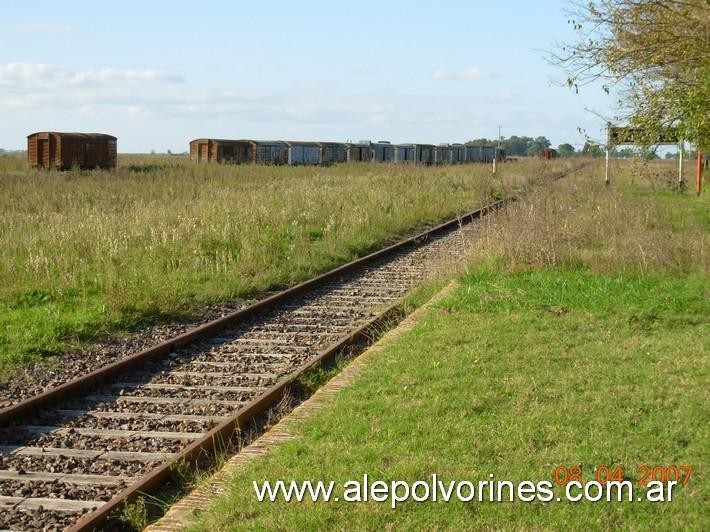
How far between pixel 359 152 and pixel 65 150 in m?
29.7

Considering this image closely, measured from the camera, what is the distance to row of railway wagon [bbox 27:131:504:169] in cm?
4478

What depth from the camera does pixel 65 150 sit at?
4444 centimetres

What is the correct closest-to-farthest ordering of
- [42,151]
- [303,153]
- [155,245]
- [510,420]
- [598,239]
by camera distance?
[510,420] → [155,245] → [598,239] → [42,151] → [303,153]

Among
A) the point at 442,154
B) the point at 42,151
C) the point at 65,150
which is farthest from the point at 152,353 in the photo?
the point at 442,154

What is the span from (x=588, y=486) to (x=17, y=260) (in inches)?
446

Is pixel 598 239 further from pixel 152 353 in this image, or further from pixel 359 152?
pixel 359 152

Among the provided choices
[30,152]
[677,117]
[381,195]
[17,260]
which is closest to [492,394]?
[17,260]

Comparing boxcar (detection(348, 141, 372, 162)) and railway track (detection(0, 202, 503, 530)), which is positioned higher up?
boxcar (detection(348, 141, 372, 162))

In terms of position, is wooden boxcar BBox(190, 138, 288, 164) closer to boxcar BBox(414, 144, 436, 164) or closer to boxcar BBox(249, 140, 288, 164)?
boxcar BBox(249, 140, 288, 164)

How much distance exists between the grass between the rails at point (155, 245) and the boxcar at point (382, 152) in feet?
135

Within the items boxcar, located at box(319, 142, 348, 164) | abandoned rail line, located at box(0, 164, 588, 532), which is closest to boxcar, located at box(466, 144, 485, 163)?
boxcar, located at box(319, 142, 348, 164)

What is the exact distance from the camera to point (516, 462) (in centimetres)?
547
